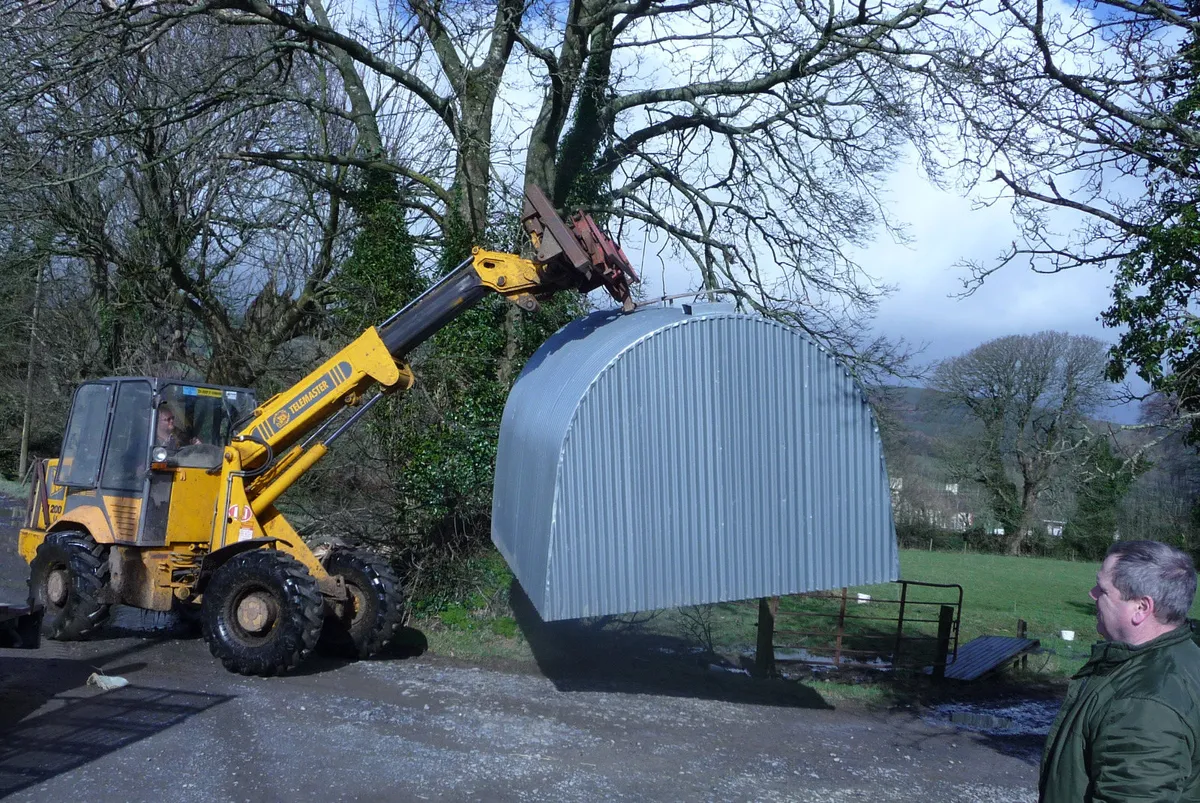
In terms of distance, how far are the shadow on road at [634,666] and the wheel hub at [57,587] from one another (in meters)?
4.78

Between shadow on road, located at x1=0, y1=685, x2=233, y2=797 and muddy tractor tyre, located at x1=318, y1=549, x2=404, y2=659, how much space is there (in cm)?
181

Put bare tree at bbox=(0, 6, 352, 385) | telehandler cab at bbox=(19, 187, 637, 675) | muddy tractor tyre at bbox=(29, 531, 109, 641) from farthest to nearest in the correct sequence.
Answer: bare tree at bbox=(0, 6, 352, 385)
muddy tractor tyre at bbox=(29, 531, 109, 641)
telehandler cab at bbox=(19, 187, 637, 675)

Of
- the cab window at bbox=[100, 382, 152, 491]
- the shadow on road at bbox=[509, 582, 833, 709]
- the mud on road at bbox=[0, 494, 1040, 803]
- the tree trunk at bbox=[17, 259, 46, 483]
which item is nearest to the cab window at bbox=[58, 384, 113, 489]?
the cab window at bbox=[100, 382, 152, 491]

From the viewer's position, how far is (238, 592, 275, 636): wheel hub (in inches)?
375

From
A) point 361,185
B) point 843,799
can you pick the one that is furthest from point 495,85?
point 843,799

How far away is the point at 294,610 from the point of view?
9188 millimetres

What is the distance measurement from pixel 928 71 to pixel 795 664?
6.73 meters

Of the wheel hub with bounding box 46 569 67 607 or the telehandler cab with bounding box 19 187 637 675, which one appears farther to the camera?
the wheel hub with bounding box 46 569 67 607

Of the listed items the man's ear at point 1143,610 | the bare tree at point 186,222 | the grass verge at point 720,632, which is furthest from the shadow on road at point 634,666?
the bare tree at point 186,222

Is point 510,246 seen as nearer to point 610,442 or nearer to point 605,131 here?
point 605,131

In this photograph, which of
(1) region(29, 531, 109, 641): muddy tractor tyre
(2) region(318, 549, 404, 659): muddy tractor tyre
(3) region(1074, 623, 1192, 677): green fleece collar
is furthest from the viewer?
(2) region(318, 549, 404, 659): muddy tractor tyre

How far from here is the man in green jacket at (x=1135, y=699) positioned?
285cm

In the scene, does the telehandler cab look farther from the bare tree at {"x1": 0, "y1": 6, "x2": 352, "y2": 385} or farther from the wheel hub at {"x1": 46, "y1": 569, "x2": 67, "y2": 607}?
the bare tree at {"x1": 0, "y1": 6, "x2": 352, "y2": 385}

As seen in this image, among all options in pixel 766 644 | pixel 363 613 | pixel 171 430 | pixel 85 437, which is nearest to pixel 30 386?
pixel 85 437
